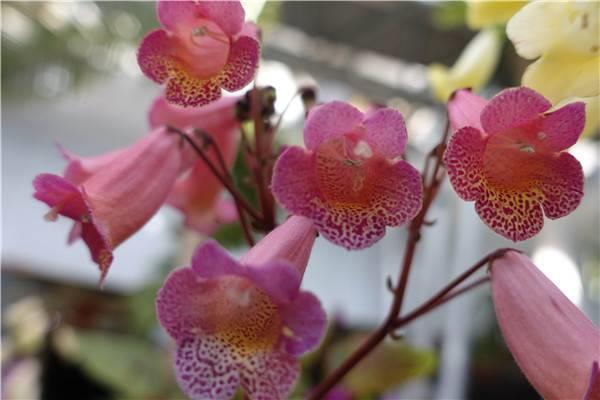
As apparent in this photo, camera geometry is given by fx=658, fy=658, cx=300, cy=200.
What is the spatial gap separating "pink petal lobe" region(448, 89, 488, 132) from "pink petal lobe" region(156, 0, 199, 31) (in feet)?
0.47

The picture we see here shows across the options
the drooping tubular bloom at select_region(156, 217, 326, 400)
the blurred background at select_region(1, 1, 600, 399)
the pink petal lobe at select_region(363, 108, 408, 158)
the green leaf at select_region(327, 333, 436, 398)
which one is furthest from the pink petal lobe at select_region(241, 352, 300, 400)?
the blurred background at select_region(1, 1, 600, 399)

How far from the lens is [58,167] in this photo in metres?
2.20

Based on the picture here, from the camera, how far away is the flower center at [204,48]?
1.11 feet

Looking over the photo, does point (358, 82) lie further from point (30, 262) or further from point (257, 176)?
point (257, 176)

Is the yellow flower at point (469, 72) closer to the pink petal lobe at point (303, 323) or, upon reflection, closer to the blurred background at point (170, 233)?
the pink petal lobe at point (303, 323)

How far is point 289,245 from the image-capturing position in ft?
0.99

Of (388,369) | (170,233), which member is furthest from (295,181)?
(170,233)

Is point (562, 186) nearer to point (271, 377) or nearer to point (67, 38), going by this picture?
point (271, 377)

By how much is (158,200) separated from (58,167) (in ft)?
6.43

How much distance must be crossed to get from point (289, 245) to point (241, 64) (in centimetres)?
9

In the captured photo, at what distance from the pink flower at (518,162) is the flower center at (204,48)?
131 mm

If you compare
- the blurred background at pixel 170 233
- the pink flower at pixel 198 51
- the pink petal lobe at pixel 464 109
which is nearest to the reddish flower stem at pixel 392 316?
the pink petal lobe at pixel 464 109

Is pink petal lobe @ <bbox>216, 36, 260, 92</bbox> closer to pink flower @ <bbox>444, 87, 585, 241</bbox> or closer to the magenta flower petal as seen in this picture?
the magenta flower petal

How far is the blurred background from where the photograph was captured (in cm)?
128
